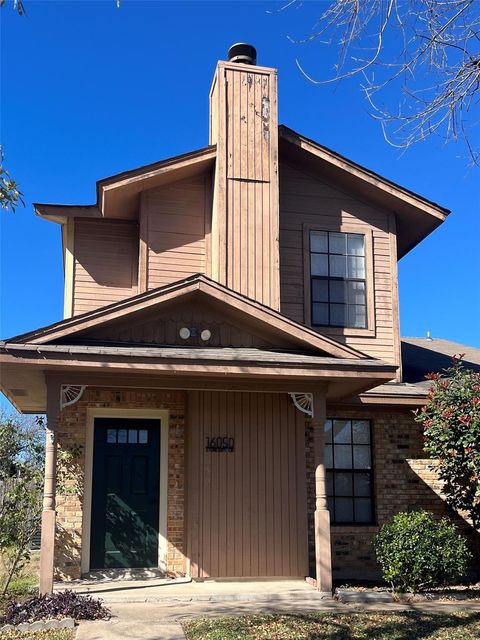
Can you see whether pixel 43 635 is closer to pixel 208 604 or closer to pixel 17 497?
pixel 208 604

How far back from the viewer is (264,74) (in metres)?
12.5

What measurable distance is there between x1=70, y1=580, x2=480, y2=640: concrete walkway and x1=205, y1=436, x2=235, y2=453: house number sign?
181 centimetres

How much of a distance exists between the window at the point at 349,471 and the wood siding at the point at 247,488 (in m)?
1.12

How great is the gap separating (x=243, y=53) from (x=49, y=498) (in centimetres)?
855

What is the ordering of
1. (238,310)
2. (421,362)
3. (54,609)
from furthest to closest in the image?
(421,362) < (238,310) < (54,609)

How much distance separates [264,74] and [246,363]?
236 inches

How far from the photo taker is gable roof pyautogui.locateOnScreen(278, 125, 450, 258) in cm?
1229

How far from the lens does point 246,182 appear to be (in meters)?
11.9

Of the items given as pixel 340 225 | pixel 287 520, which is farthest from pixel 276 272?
pixel 287 520

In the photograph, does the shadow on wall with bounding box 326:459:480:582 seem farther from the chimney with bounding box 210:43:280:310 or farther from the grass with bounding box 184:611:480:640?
the chimney with bounding box 210:43:280:310

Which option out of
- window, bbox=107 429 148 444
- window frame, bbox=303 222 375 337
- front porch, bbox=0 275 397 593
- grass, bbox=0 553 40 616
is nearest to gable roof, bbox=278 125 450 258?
window frame, bbox=303 222 375 337

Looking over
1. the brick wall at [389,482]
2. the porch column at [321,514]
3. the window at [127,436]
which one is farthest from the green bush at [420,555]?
the window at [127,436]

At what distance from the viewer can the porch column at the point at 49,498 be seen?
27.4ft

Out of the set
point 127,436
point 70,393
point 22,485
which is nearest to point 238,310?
point 70,393
